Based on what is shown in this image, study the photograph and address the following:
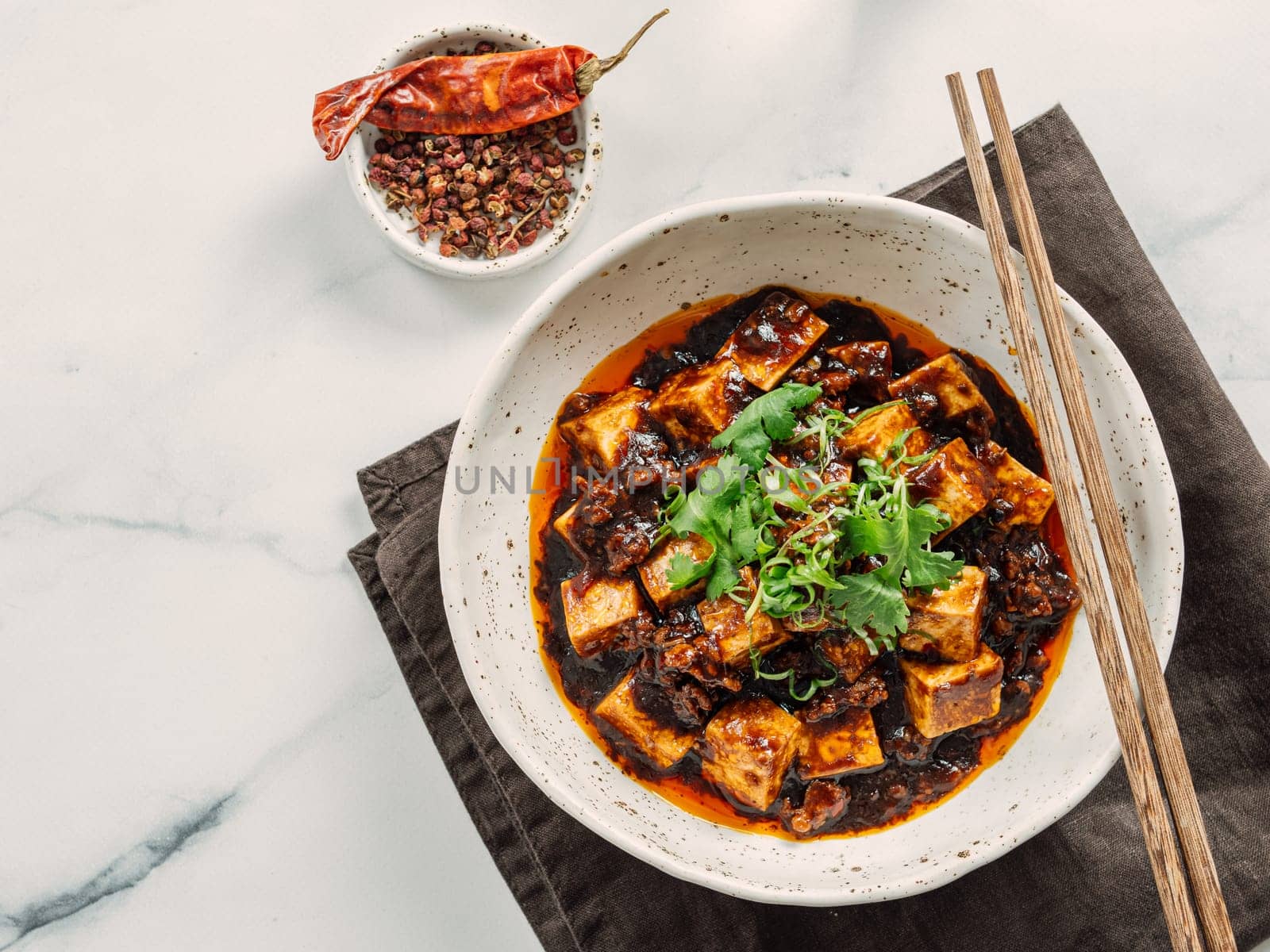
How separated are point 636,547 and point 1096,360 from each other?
1297mm

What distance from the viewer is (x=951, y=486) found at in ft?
8.26

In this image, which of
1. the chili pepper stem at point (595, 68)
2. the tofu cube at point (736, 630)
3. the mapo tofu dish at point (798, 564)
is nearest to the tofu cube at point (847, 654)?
the mapo tofu dish at point (798, 564)

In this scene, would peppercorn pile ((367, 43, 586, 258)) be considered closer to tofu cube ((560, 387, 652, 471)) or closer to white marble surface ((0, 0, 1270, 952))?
white marble surface ((0, 0, 1270, 952))

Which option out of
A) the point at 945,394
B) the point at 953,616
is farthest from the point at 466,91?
the point at 953,616

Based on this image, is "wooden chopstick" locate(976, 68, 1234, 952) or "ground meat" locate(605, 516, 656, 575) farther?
"ground meat" locate(605, 516, 656, 575)

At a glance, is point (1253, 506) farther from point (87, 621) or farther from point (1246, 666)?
point (87, 621)

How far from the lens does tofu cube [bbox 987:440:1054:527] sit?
267 centimetres

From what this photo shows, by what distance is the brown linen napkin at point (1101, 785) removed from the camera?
2.87m

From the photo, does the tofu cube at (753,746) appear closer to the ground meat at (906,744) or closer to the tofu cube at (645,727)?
the tofu cube at (645,727)

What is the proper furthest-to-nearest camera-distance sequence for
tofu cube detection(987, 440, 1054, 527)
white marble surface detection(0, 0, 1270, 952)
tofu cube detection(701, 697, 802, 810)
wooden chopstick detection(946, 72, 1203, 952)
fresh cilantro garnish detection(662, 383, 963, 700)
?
white marble surface detection(0, 0, 1270, 952) → tofu cube detection(987, 440, 1054, 527) → tofu cube detection(701, 697, 802, 810) → fresh cilantro garnish detection(662, 383, 963, 700) → wooden chopstick detection(946, 72, 1203, 952)

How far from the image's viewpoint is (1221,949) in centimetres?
227

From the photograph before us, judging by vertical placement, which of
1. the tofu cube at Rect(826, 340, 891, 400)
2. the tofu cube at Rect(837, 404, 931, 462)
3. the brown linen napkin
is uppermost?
the tofu cube at Rect(826, 340, 891, 400)

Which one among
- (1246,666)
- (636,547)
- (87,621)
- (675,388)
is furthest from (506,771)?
(1246,666)

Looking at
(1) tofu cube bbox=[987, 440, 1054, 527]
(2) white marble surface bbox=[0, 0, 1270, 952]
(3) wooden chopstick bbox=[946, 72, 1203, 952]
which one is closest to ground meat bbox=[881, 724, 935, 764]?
(3) wooden chopstick bbox=[946, 72, 1203, 952]
